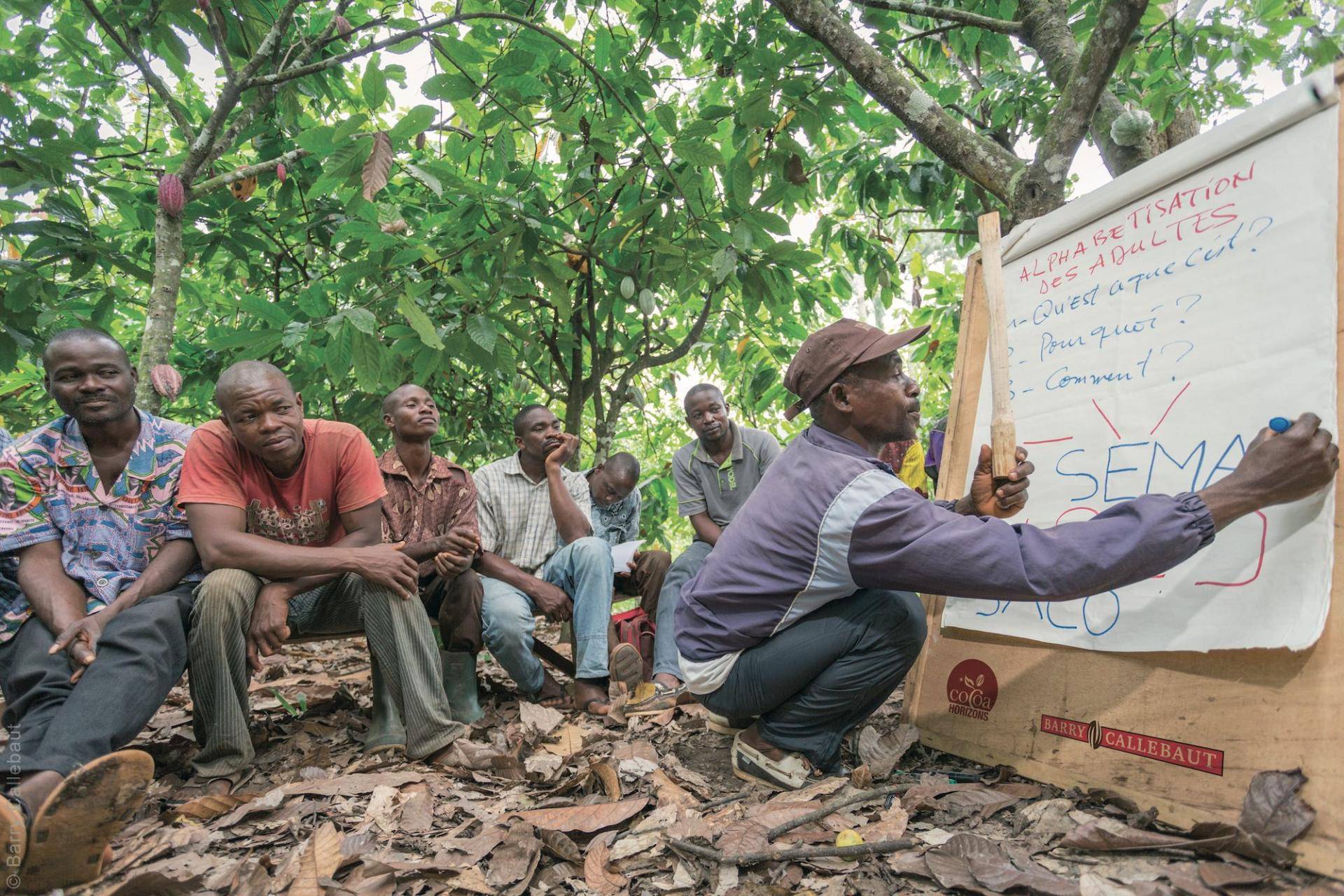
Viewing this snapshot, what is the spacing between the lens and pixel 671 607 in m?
4.11

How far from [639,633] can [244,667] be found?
1.94m

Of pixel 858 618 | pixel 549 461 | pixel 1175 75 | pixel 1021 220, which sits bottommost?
pixel 858 618

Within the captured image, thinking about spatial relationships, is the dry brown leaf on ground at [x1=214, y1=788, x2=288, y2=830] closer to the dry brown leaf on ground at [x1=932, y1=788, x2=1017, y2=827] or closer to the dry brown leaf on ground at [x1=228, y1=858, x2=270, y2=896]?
the dry brown leaf on ground at [x1=228, y1=858, x2=270, y2=896]

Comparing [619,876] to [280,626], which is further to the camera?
[280,626]

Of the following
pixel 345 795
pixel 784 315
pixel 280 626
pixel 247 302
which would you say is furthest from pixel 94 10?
pixel 784 315

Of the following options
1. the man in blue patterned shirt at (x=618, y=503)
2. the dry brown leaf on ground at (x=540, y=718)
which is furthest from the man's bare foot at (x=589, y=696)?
the man in blue patterned shirt at (x=618, y=503)

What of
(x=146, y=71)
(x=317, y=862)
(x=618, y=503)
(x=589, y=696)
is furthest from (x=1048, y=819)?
(x=146, y=71)

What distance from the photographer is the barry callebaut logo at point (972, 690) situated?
235 centimetres

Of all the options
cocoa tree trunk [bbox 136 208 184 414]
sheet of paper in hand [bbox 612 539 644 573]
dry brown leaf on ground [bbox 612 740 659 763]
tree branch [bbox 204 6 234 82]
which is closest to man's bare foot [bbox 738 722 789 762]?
dry brown leaf on ground [bbox 612 740 659 763]

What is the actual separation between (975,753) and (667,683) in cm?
159

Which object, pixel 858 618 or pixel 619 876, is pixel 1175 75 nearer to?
pixel 858 618

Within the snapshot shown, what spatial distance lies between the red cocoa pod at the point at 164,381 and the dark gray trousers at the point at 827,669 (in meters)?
2.47

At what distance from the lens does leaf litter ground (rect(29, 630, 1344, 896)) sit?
1.68m

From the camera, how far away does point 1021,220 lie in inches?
106
